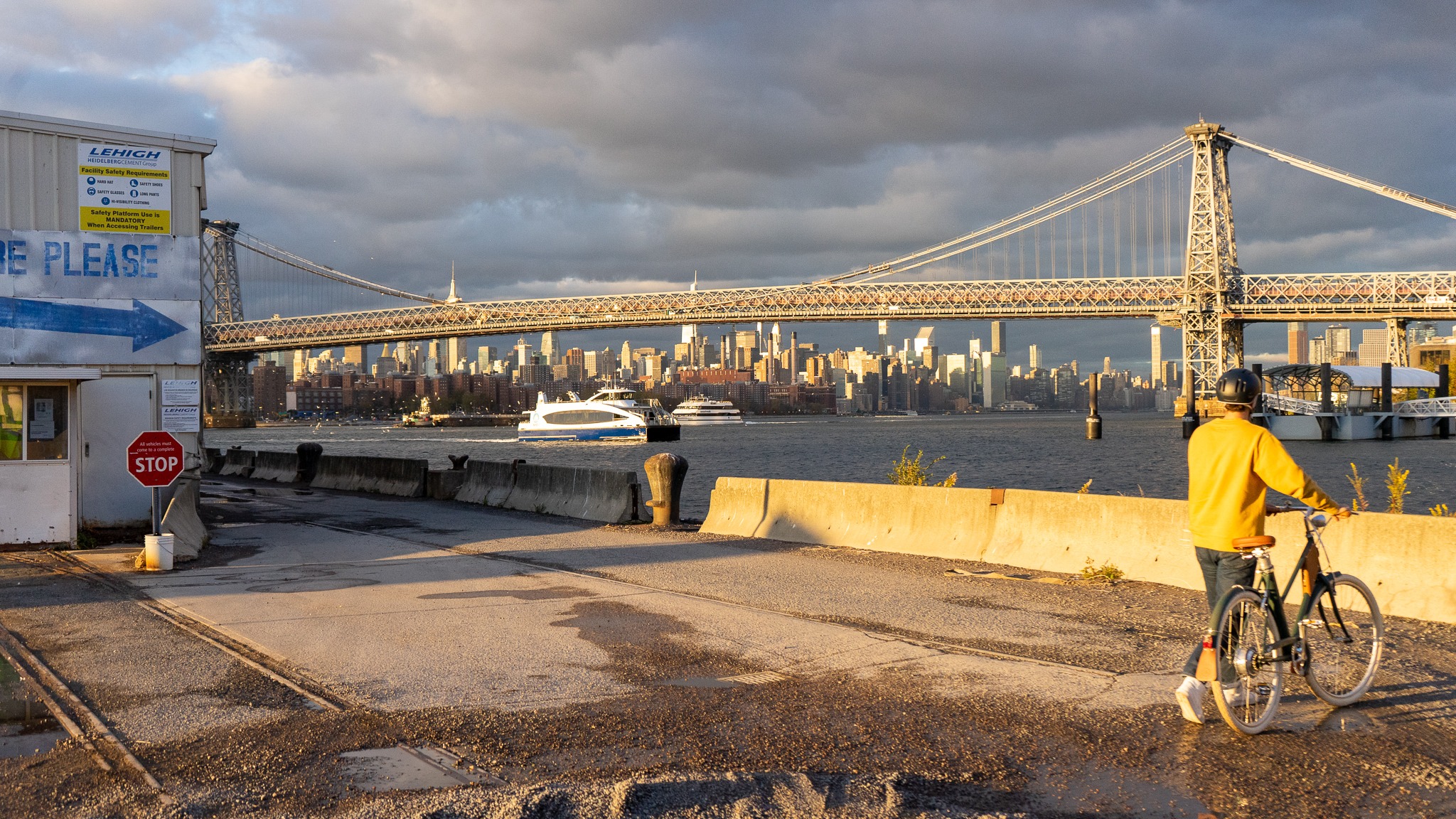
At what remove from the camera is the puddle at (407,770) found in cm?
518

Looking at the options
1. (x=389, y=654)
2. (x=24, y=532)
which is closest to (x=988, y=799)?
(x=389, y=654)

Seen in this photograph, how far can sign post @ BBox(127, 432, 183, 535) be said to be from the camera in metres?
12.6

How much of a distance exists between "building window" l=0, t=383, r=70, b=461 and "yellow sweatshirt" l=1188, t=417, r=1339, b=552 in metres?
14.0

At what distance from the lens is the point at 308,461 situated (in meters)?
30.0

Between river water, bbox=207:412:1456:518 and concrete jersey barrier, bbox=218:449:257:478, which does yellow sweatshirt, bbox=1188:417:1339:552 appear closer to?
river water, bbox=207:412:1456:518

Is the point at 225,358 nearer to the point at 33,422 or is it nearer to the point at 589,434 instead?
the point at 589,434

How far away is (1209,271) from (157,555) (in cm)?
10649

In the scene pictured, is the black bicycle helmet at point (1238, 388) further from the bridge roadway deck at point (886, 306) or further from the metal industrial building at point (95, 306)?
the bridge roadway deck at point (886, 306)

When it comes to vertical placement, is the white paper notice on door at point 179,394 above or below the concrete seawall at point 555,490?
above

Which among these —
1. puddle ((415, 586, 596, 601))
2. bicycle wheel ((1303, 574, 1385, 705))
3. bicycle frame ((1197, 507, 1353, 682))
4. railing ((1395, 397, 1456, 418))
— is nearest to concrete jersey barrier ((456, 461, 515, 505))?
puddle ((415, 586, 596, 601))

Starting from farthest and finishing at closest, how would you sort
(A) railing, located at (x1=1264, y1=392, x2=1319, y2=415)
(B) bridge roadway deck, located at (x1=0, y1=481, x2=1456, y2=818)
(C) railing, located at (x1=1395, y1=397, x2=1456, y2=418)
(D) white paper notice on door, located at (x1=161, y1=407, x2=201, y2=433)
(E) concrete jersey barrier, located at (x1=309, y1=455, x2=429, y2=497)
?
1. (C) railing, located at (x1=1395, y1=397, x2=1456, y2=418)
2. (A) railing, located at (x1=1264, y1=392, x2=1319, y2=415)
3. (E) concrete jersey barrier, located at (x1=309, y1=455, x2=429, y2=497)
4. (D) white paper notice on door, located at (x1=161, y1=407, x2=201, y2=433)
5. (B) bridge roadway deck, located at (x1=0, y1=481, x2=1456, y2=818)

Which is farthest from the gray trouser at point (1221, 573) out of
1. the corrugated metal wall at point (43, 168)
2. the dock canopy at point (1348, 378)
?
the dock canopy at point (1348, 378)

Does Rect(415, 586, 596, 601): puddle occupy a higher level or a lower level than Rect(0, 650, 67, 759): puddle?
lower

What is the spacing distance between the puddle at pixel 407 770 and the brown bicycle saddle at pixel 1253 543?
3.91 meters
